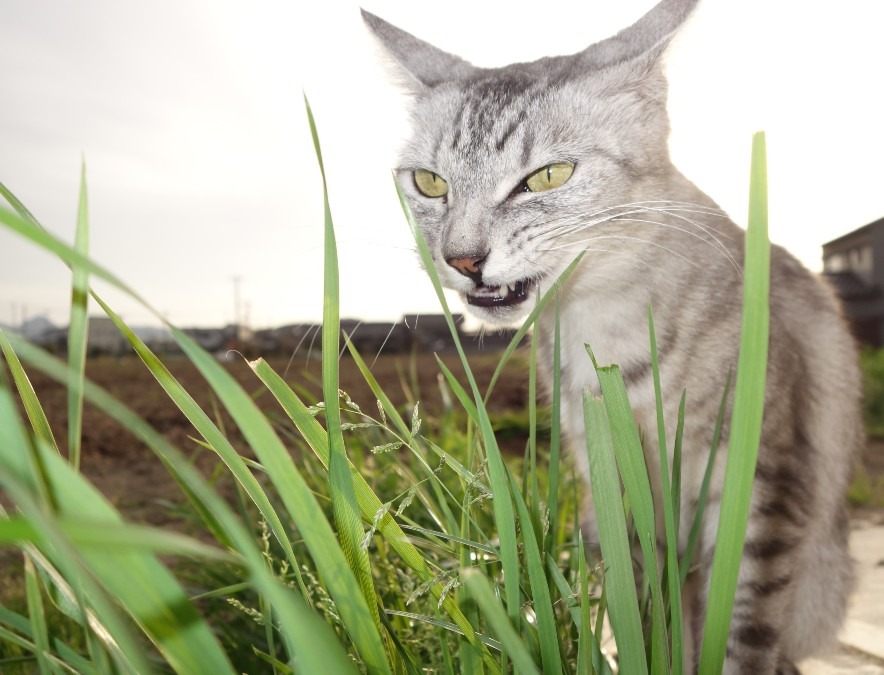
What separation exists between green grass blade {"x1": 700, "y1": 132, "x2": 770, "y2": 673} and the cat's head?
752 millimetres

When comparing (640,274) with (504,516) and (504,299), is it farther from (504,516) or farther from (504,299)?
(504,516)

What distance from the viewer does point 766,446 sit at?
4.44 ft

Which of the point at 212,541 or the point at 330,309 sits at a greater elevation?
the point at 330,309

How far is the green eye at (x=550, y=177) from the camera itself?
1438mm

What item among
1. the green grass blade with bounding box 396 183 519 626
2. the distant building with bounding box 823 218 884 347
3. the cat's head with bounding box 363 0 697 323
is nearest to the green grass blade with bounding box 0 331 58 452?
the green grass blade with bounding box 396 183 519 626

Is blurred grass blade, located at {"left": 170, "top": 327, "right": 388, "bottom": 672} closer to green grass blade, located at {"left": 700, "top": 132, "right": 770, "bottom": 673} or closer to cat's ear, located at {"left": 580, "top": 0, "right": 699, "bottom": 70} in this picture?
green grass blade, located at {"left": 700, "top": 132, "right": 770, "bottom": 673}

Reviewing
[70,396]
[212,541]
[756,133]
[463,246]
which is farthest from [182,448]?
[756,133]

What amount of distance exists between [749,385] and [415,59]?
1.41 meters

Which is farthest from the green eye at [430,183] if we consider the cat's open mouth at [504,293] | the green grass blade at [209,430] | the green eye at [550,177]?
the green grass blade at [209,430]

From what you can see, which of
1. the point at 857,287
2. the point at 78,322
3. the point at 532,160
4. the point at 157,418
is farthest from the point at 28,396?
the point at 857,287

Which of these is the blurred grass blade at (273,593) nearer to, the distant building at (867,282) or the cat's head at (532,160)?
the cat's head at (532,160)

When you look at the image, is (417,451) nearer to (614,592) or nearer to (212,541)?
(614,592)

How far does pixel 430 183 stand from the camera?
1.62 m

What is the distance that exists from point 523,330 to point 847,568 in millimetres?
1338
